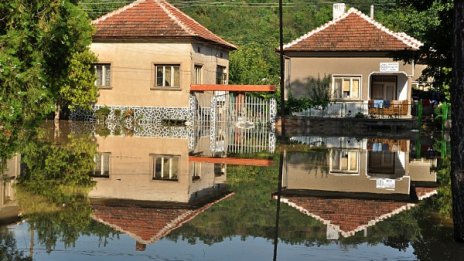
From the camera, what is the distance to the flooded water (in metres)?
7.28

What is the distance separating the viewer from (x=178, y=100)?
31.8 meters

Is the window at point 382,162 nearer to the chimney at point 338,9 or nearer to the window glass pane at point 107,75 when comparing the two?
the window glass pane at point 107,75

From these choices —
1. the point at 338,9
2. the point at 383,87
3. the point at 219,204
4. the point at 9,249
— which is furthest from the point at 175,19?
the point at 9,249

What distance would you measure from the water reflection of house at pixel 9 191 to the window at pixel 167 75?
17845mm

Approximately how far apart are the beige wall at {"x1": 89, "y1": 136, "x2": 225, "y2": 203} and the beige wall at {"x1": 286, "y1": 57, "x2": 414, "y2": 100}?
15090 millimetres

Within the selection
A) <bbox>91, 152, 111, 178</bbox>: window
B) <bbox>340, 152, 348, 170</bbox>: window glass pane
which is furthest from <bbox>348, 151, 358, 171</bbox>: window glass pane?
<bbox>91, 152, 111, 178</bbox>: window

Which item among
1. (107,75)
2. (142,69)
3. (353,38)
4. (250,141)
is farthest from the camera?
(353,38)

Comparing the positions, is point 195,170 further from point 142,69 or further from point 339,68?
point 339,68

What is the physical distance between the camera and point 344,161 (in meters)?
16.7

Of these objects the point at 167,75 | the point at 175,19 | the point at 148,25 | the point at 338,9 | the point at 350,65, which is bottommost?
the point at 167,75

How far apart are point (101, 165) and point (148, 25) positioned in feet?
64.0

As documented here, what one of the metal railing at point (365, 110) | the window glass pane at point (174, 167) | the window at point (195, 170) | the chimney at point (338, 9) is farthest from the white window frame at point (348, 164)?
the chimney at point (338, 9)

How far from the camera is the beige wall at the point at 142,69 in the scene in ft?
104

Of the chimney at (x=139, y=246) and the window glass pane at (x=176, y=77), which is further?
the window glass pane at (x=176, y=77)
